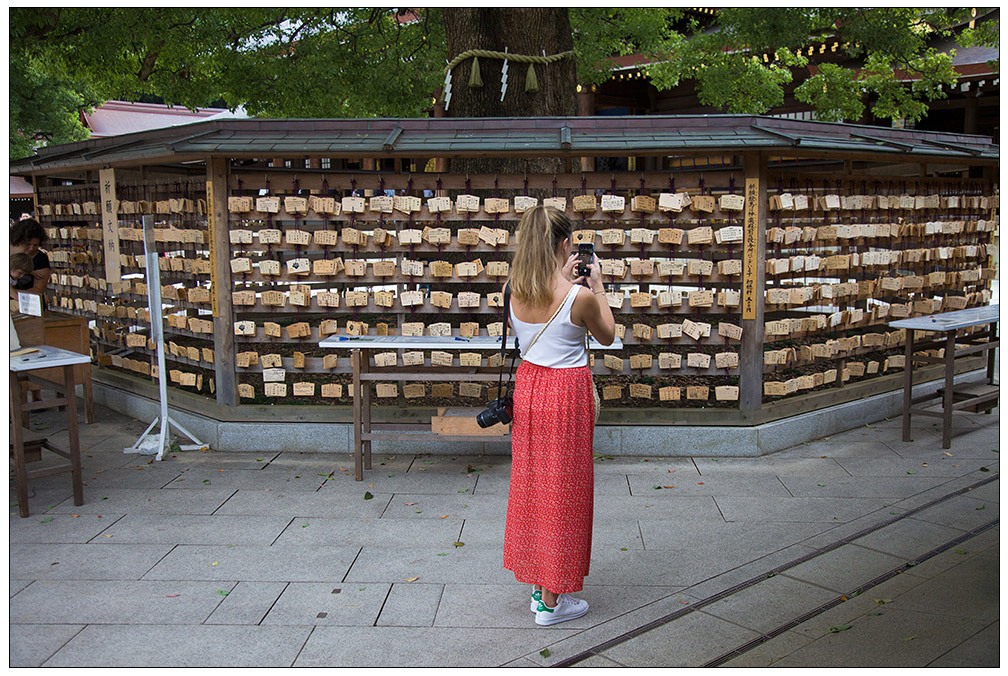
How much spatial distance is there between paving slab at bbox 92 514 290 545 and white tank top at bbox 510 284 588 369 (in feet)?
8.01

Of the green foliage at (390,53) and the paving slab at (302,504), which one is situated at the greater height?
the green foliage at (390,53)

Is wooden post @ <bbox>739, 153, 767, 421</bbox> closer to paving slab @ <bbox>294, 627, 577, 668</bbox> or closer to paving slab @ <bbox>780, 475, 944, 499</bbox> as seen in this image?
paving slab @ <bbox>780, 475, 944, 499</bbox>

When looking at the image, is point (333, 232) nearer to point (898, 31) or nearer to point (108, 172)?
point (108, 172)

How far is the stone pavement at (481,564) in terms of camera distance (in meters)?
4.16

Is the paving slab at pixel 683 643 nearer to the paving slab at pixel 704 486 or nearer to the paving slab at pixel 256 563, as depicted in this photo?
the paving slab at pixel 256 563

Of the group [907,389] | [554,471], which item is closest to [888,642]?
[554,471]

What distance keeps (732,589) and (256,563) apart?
2.83m

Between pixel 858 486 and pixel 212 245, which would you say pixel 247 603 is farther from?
pixel 858 486

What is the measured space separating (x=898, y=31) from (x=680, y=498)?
Result: 29.5 ft

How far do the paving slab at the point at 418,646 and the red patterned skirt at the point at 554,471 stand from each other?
1.06 ft

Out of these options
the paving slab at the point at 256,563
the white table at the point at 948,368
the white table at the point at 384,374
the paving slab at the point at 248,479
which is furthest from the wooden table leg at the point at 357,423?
the white table at the point at 948,368

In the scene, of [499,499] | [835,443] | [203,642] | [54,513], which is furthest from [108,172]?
[835,443]

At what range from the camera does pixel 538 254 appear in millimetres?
4148

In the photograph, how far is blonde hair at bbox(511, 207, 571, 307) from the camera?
4.15 m
